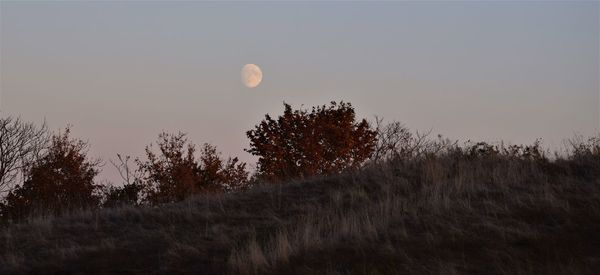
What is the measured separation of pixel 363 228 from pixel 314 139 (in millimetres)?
45405

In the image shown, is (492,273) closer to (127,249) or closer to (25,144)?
(127,249)

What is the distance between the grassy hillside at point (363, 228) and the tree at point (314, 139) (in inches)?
1439

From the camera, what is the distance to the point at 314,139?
5841cm

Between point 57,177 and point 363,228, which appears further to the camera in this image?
point 57,177

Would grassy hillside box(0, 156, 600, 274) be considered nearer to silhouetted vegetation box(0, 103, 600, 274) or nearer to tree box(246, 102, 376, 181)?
silhouetted vegetation box(0, 103, 600, 274)

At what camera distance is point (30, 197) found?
48.9 metres

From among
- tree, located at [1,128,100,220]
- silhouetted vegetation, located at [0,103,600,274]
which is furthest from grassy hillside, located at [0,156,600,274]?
tree, located at [1,128,100,220]

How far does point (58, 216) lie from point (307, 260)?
313 inches

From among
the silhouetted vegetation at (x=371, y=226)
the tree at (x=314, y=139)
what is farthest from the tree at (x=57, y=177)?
the silhouetted vegetation at (x=371, y=226)

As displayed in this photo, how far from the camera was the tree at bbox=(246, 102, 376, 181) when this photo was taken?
55938mm

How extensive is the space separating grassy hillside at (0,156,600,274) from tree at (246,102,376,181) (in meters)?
36.5

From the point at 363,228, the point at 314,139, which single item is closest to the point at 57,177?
the point at 314,139

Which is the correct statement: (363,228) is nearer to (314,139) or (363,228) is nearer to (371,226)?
(371,226)

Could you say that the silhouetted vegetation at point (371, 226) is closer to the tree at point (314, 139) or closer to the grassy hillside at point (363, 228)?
the grassy hillside at point (363, 228)
